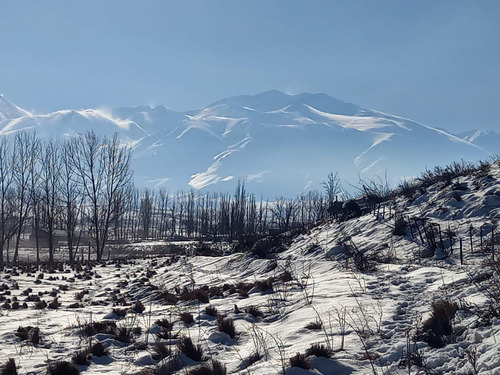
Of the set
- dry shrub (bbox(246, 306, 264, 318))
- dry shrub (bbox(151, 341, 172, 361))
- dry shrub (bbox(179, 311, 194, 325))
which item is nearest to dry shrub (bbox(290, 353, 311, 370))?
dry shrub (bbox(151, 341, 172, 361))

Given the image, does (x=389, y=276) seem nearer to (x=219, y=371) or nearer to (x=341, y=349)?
(x=341, y=349)

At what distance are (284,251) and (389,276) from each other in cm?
690

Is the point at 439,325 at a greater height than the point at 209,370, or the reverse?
the point at 439,325

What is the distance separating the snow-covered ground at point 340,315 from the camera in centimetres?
351

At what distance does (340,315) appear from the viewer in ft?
15.6

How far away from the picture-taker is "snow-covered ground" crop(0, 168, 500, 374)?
351 cm

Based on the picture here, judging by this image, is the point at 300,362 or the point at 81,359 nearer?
the point at 300,362

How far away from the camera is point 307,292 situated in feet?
20.9

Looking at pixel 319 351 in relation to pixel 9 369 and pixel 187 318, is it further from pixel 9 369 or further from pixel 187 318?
pixel 9 369

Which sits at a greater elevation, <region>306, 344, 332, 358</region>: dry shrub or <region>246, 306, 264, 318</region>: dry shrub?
<region>306, 344, 332, 358</region>: dry shrub

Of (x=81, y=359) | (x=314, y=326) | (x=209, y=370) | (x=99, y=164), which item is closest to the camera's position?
(x=209, y=370)

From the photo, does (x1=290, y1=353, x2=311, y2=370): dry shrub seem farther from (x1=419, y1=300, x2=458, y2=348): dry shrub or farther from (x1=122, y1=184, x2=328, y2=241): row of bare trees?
(x1=122, y1=184, x2=328, y2=241): row of bare trees

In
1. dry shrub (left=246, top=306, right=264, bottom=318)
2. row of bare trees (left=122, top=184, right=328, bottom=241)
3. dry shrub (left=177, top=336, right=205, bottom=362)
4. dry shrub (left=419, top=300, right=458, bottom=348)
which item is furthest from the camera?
row of bare trees (left=122, top=184, right=328, bottom=241)

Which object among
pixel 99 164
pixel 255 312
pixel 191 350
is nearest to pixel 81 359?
pixel 191 350
